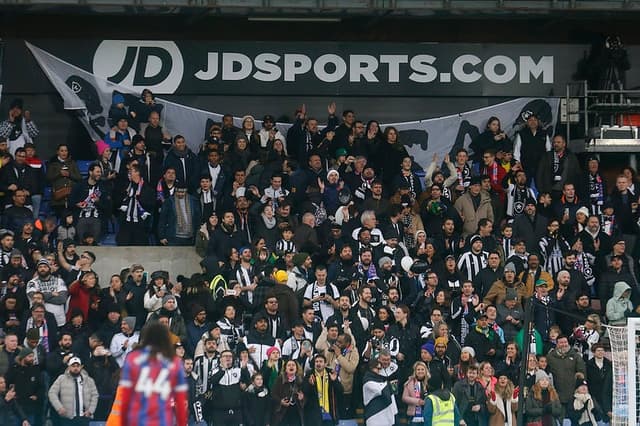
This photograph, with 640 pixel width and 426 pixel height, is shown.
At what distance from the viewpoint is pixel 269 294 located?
18.4 m

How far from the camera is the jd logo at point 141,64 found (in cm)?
2341

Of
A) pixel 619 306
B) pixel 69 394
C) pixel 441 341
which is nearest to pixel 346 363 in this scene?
pixel 441 341

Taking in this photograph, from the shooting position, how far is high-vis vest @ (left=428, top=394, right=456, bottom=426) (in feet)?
56.2

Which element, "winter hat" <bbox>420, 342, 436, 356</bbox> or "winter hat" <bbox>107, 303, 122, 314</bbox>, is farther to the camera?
"winter hat" <bbox>107, 303, 122, 314</bbox>

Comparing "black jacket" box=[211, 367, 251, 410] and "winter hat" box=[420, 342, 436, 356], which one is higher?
"winter hat" box=[420, 342, 436, 356]

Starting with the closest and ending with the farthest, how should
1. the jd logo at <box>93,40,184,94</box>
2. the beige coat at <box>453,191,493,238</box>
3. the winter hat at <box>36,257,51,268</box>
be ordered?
the winter hat at <box>36,257,51,268</box> → the beige coat at <box>453,191,493,238</box> → the jd logo at <box>93,40,184,94</box>

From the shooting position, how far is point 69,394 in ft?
56.5

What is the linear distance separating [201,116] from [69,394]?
7.35 metres

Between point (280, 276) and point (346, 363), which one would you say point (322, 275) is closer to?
point (280, 276)

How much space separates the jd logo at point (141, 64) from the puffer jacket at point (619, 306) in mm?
8152

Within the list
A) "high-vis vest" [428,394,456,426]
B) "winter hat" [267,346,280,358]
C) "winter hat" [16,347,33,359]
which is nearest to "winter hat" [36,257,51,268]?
"winter hat" [16,347,33,359]

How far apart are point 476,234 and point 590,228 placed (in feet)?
5.40

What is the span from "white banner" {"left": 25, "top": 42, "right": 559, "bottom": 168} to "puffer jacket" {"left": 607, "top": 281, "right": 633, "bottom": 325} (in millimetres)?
4469

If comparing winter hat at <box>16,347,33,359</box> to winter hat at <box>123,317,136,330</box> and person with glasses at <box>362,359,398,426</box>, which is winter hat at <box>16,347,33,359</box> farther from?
person with glasses at <box>362,359,398,426</box>
